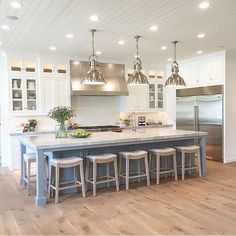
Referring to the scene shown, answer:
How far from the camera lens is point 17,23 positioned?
4383 millimetres

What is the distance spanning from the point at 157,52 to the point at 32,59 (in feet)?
10.0

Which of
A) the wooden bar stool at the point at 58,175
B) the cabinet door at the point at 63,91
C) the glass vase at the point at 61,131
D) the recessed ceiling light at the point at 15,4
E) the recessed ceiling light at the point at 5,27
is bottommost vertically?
the wooden bar stool at the point at 58,175

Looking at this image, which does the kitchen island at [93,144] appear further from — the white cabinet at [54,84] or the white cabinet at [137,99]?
the white cabinet at [137,99]

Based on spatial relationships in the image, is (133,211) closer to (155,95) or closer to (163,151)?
(163,151)

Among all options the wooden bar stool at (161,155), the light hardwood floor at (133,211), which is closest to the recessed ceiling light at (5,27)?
the light hardwood floor at (133,211)

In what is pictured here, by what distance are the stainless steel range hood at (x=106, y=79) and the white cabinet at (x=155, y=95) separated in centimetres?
97

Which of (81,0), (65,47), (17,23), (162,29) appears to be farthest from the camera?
(65,47)

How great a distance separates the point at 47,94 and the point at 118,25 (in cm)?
297

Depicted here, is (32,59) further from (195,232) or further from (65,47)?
(195,232)

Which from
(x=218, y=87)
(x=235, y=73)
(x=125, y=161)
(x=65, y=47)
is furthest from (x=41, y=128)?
(x=235, y=73)

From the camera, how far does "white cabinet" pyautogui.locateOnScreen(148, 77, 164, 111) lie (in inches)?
326

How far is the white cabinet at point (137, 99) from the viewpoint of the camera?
787 cm

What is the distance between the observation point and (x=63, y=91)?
6934 mm

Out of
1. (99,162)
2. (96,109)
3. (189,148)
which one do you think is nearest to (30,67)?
(96,109)
